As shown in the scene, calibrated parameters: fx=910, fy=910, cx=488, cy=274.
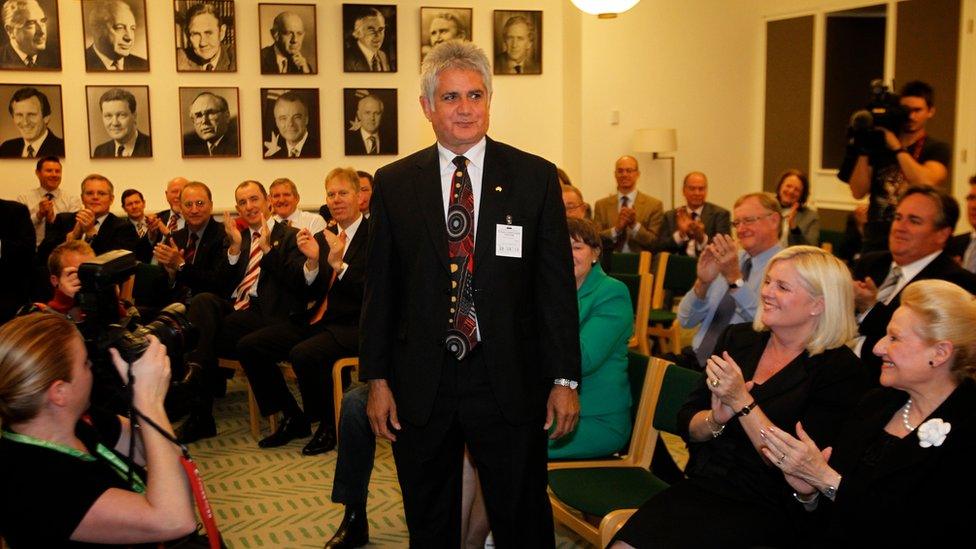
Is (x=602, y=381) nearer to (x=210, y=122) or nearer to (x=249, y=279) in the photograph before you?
(x=249, y=279)

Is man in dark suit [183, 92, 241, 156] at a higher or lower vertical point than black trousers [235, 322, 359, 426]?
higher

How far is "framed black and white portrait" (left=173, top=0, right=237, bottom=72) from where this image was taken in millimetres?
8391

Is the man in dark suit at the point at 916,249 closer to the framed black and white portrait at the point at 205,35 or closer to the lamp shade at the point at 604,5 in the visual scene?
the lamp shade at the point at 604,5

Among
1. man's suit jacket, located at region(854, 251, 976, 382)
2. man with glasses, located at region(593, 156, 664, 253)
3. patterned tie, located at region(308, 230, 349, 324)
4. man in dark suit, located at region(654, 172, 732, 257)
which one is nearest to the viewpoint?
man's suit jacket, located at region(854, 251, 976, 382)

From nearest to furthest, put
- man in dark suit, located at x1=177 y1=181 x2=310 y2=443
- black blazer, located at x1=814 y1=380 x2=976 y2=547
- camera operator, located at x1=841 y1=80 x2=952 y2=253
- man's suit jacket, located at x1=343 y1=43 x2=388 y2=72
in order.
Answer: black blazer, located at x1=814 y1=380 x2=976 y2=547 < camera operator, located at x1=841 y1=80 x2=952 y2=253 < man in dark suit, located at x1=177 y1=181 x2=310 y2=443 < man's suit jacket, located at x1=343 y1=43 x2=388 y2=72

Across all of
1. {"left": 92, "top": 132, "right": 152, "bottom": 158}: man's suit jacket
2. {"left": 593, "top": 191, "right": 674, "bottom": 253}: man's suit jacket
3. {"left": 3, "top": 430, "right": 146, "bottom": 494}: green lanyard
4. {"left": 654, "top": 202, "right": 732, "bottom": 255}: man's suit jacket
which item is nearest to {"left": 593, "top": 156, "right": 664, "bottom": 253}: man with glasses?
{"left": 593, "top": 191, "right": 674, "bottom": 253}: man's suit jacket

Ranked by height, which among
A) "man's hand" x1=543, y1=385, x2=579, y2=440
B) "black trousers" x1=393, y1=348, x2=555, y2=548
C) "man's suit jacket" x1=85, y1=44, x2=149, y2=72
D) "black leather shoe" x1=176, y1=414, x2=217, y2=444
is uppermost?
"man's suit jacket" x1=85, y1=44, x2=149, y2=72

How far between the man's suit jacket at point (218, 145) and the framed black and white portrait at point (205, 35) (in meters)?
0.59

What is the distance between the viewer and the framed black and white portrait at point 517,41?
30.8ft

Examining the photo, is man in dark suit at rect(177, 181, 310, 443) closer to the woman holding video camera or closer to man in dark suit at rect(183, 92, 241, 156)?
man in dark suit at rect(183, 92, 241, 156)

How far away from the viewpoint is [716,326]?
13.7ft

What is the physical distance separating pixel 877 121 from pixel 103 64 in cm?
653

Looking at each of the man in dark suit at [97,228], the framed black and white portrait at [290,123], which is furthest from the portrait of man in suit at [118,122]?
the man in dark suit at [97,228]

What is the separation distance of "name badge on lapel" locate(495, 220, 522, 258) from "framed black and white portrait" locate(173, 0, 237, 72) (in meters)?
6.91
